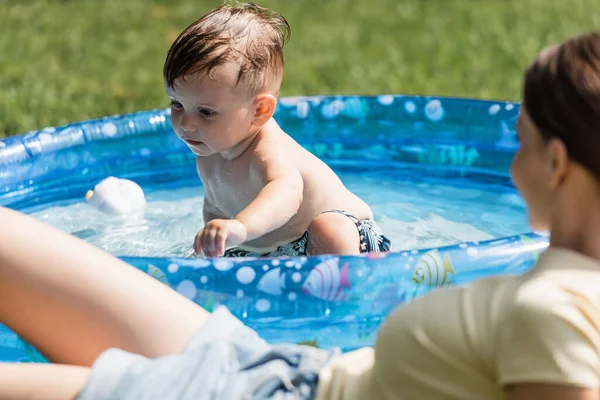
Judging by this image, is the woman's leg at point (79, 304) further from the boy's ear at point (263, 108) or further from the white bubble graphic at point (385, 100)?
the white bubble graphic at point (385, 100)

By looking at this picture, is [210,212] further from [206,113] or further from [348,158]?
[348,158]

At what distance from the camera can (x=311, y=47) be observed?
22.8 ft

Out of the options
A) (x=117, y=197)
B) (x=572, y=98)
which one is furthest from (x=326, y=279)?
(x=117, y=197)

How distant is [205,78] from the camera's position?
3068 millimetres

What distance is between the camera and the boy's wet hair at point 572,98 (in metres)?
1.59

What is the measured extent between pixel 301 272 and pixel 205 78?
2.74ft

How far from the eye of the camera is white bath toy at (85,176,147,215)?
3.95 m

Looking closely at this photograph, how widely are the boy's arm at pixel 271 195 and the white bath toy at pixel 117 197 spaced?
0.94m

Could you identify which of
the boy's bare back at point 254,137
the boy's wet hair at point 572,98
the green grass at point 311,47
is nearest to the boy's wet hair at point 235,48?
the boy's bare back at point 254,137

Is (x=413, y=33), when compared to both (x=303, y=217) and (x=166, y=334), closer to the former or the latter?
(x=303, y=217)

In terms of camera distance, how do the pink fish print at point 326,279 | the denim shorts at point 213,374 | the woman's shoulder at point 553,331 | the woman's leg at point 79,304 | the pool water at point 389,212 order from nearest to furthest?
the woman's shoulder at point 553,331
the denim shorts at point 213,374
the woman's leg at point 79,304
the pink fish print at point 326,279
the pool water at point 389,212

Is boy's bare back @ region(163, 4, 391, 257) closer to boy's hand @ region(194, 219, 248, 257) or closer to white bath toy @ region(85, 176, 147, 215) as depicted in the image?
boy's hand @ region(194, 219, 248, 257)

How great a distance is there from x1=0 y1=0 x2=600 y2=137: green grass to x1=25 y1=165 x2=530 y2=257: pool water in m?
1.27

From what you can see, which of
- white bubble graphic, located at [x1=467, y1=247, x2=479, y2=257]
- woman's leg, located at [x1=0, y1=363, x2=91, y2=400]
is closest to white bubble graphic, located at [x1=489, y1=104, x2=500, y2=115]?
white bubble graphic, located at [x1=467, y1=247, x2=479, y2=257]
